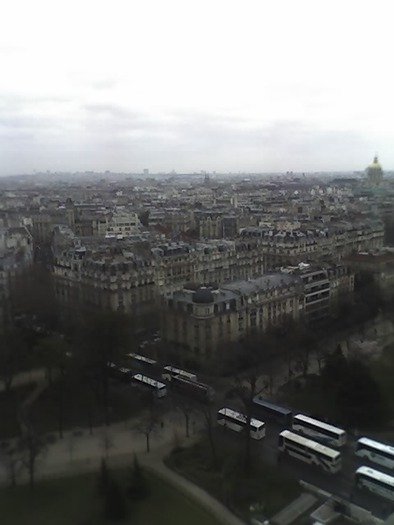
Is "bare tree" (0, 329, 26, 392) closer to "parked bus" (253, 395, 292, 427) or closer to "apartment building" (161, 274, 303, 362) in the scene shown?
"apartment building" (161, 274, 303, 362)

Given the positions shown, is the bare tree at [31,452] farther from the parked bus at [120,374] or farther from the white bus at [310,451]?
the white bus at [310,451]

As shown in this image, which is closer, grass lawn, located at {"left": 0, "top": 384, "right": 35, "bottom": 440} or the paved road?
the paved road

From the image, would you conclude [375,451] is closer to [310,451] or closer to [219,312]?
[310,451]

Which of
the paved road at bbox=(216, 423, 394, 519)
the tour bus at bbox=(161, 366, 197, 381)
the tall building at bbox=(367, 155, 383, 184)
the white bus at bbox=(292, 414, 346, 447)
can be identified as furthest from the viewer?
the tall building at bbox=(367, 155, 383, 184)

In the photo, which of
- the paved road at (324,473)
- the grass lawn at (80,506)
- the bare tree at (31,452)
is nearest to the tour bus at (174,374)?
the paved road at (324,473)

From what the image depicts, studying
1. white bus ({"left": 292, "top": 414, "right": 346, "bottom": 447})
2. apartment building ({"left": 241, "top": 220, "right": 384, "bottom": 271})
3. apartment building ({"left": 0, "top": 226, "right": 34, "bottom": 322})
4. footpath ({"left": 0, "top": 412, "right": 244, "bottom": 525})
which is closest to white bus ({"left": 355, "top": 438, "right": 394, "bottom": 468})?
white bus ({"left": 292, "top": 414, "right": 346, "bottom": 447})

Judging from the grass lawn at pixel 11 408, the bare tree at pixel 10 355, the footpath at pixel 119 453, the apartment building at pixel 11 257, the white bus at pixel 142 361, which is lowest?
the footpath at pixel 119 453
